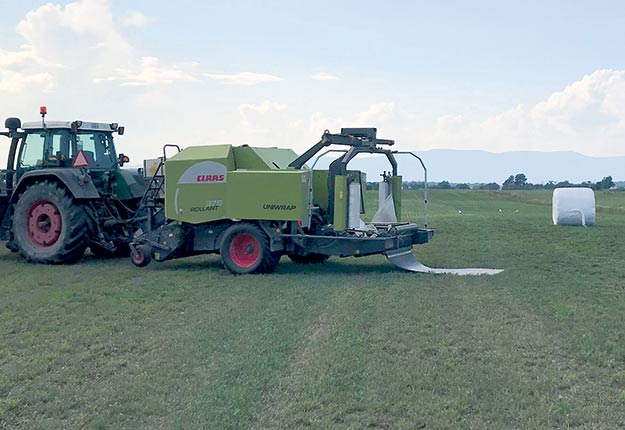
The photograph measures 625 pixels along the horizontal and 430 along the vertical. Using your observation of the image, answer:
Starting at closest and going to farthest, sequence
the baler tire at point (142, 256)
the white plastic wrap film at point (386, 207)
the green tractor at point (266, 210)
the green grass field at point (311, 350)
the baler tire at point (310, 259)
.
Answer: the green grass field at point (311, 350) < the green tractor at point (266, 210) < the baler tire at point (142, 256) < the white plastic wrap film at point (386, 207) < the baler tire at point (310, 259)

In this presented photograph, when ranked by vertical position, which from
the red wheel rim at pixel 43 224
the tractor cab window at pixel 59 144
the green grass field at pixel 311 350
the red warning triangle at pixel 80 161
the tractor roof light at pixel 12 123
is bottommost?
the green grass field at pixel 311 350

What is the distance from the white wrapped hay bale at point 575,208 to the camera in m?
22.8

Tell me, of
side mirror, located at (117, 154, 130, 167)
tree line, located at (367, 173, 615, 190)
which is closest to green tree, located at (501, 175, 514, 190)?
tree line, located at (367, 173, 615, 190)

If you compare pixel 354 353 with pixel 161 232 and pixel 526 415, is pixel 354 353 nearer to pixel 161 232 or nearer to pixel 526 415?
pixel 526 415

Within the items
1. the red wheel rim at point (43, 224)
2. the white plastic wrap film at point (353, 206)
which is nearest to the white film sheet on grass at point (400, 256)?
the white plastic wrap film at point (353, 206)

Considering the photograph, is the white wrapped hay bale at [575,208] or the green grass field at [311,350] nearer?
the green grass field at [311,350]

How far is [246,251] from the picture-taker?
41.9 feet

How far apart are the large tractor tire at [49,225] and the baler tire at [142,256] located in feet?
3.49

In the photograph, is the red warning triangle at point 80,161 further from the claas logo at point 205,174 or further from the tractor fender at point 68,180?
the claas logo at point 205,174

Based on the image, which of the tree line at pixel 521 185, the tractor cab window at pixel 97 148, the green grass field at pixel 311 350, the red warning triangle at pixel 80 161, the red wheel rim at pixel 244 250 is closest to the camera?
the green grass field at pixel 311 350

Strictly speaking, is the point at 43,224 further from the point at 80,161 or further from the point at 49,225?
the point at 80,161

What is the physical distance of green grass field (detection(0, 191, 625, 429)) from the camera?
5812mm

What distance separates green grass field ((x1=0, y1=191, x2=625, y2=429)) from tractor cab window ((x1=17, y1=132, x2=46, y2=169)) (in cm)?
275

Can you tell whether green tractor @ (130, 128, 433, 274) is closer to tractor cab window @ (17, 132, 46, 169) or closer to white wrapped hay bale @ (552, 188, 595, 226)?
tractor cab window @ (17, 132, 46, 169)
